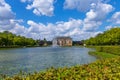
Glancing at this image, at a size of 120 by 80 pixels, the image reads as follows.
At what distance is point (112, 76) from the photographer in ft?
33.4

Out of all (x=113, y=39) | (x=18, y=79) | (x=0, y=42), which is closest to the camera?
(x=18, y=79)

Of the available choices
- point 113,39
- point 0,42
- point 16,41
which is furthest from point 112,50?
point 16,41

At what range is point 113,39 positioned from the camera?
4847 inches

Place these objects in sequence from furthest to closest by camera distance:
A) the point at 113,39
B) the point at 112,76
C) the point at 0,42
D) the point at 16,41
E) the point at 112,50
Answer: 1. the point at 16,41
2. the point at 0,42
3. the point at 113,39
4. the point at 112,50
5. the point at 112,76

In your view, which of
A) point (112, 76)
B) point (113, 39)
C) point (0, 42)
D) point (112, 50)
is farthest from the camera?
point (0, 42)

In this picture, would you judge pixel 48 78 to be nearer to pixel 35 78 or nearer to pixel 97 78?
pixel 35 78

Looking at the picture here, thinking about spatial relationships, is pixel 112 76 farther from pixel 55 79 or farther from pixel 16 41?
pixel 16 41

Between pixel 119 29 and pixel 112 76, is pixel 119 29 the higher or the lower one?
the higher one

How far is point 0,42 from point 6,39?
8921 mm

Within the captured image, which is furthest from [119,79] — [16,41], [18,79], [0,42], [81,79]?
[16,41]

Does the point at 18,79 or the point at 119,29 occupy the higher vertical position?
the point at 119,29

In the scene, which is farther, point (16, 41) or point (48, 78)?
point (16, 41)

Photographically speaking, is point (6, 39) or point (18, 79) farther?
point (6, 39)

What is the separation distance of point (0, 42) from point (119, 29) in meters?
63.9
